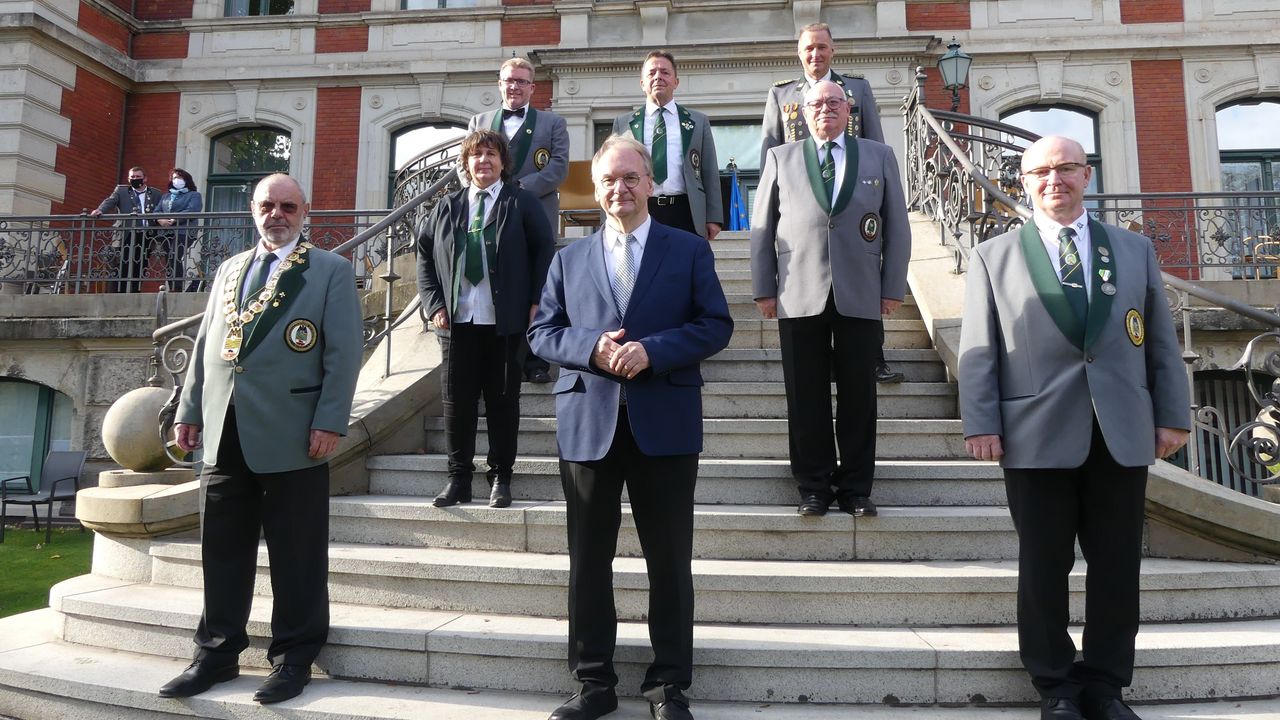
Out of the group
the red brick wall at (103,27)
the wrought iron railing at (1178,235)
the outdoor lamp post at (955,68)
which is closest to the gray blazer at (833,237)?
the wrought iron railing at (1178,235)

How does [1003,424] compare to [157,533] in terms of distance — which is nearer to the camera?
[1003,424]

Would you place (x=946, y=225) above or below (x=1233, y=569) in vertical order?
above

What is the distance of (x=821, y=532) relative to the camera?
12.8ft

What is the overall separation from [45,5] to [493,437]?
14.2m

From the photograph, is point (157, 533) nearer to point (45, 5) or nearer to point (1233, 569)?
point (1233, 569)

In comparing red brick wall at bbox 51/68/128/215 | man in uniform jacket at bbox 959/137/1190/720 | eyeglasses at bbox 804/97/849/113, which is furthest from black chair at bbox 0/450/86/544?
man in uniform jacket at bbox 959/137/1190/720

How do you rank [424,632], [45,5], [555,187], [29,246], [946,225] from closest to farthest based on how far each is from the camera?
[424,632] → [555,187] → [946,225] → [29,246] → [45,5]

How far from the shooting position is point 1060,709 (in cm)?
277

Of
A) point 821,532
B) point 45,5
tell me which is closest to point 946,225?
point 821,532

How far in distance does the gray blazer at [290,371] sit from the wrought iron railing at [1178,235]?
301cm

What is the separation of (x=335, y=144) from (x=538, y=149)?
11.0 meters

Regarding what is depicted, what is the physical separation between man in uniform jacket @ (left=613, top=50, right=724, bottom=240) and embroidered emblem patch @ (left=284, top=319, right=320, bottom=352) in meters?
2.52

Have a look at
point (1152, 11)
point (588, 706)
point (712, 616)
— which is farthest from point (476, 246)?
point (1152, 11)

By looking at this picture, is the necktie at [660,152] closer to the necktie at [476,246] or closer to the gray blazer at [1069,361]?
the necktie at [476,246]
